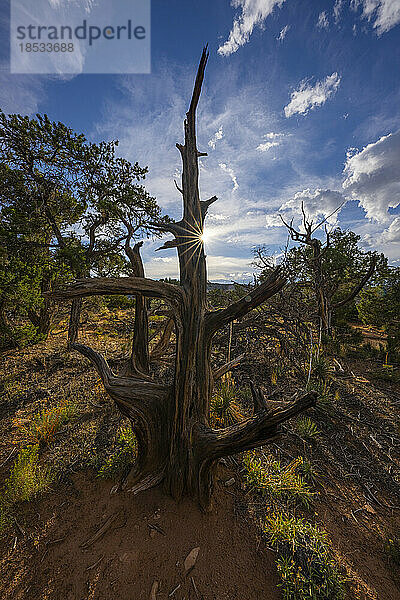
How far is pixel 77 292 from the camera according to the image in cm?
225

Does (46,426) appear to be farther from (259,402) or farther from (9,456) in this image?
(259,402)

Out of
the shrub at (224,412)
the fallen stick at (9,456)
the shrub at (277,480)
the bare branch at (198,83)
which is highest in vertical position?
the bare branch at (198,83)

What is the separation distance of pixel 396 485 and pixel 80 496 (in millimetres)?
4746

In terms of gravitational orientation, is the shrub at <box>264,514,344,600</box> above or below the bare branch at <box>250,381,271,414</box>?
below

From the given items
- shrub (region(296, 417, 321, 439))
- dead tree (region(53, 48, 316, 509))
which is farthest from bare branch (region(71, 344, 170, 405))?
shrub (region(296, 417, 321, 439))

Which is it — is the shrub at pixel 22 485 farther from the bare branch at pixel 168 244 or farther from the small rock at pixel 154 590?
the bare branch at pixel 168 244

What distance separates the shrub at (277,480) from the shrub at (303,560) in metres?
0.31

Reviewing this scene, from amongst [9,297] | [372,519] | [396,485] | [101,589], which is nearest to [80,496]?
[101,589]

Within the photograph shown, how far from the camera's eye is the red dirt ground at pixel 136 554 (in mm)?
2086

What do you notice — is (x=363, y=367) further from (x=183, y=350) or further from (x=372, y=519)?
(x=183, y=350)

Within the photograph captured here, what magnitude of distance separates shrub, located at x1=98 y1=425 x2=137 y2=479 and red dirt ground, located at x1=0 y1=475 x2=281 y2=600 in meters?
0.30

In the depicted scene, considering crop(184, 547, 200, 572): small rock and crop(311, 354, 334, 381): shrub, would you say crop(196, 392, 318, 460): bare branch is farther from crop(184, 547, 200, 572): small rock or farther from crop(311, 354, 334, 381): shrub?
crop(311, 354, 334, 381): shrub

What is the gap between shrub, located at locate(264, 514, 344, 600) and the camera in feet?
6.61

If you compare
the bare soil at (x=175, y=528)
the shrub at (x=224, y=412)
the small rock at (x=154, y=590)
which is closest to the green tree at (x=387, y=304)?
the bare soil at (x=175, y=528)
